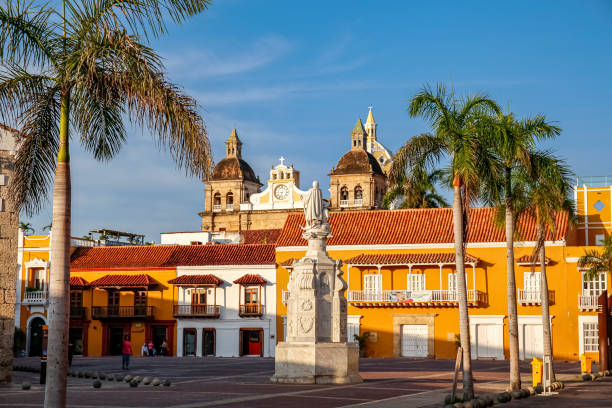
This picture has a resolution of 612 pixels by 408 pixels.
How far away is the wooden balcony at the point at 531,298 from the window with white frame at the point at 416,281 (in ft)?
17.7

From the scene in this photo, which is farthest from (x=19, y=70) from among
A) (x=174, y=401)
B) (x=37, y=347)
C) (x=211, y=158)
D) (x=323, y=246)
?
(x=37, y=347)

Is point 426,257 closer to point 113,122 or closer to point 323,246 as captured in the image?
point 323,246

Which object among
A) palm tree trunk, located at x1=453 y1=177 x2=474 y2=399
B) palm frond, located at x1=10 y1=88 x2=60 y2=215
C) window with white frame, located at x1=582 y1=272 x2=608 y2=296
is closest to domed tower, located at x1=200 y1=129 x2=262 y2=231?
window with white frame, located at x1=582 y1=272 x2=608 y2=296

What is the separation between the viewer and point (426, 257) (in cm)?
4847

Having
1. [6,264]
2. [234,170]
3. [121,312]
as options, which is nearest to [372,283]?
[121,312]

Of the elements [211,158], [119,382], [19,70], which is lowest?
[119,382]

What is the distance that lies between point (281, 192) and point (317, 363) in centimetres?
7146

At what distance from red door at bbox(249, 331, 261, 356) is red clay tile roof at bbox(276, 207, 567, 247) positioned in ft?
18.6

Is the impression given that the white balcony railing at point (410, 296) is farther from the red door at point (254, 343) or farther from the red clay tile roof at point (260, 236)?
the red clay tile roof at point (260, 236)

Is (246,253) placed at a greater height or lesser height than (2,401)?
greater

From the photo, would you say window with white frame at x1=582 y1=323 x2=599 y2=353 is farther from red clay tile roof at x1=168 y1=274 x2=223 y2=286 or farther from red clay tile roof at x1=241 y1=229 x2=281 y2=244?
red clay tile roof at x1=241 y1=229 x2=281 y2=244

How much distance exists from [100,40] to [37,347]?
161ft

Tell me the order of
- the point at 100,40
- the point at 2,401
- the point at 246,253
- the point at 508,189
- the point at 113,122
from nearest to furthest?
the point at 100,40 < the point at 113,122 < the point at 2,401 < the point at 508,189 < the point at 246,253

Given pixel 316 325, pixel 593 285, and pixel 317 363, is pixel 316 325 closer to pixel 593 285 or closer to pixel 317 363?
pixel 317 363
